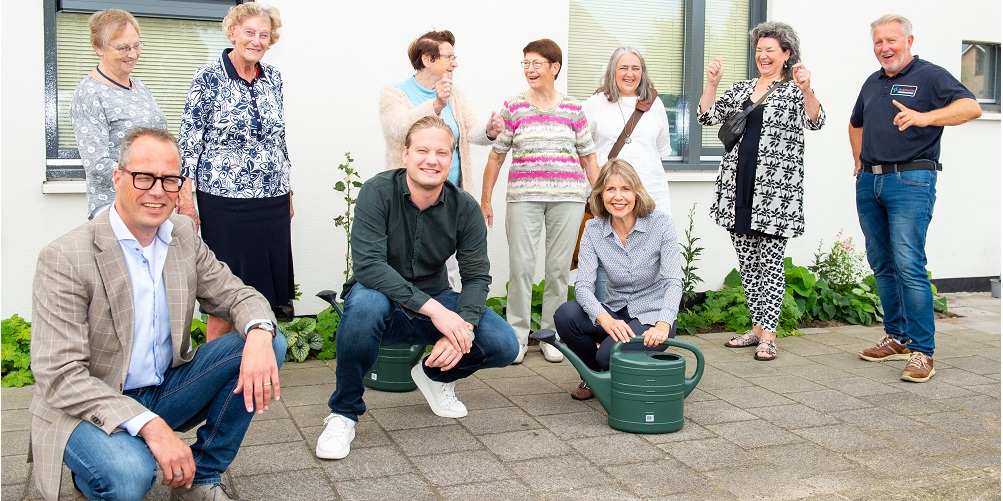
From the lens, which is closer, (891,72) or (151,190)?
(151,190)

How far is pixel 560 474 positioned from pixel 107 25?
3.07m

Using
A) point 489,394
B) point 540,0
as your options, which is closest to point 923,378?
point 489,394

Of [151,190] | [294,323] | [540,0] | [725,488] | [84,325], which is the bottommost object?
[725,488]

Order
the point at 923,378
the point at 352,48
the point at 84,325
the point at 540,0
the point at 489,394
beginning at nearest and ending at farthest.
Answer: the point at 84,325 → the point at 489,394 → the point at 923,378 → the point at 352,48 → the point at 540,0

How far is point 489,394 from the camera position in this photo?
4820mm

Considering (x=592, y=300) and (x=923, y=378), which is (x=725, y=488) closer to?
(x=592, y=300)

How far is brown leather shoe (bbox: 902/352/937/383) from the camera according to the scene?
5.14m

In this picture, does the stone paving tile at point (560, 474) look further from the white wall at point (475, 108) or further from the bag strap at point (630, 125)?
the white wall at point (475, 108)

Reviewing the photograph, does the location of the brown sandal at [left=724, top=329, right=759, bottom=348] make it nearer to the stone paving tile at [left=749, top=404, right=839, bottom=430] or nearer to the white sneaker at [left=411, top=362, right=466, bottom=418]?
the stone paving tile at [left=749, top=404, right=839, bottom=430]

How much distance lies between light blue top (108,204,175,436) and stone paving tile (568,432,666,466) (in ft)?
5.80

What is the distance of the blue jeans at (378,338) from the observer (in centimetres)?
384

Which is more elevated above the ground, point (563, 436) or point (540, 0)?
point (540, 0)

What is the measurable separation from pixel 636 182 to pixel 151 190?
2.47 meters

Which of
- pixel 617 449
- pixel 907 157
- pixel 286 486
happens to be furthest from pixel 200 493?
pixel 907 157
